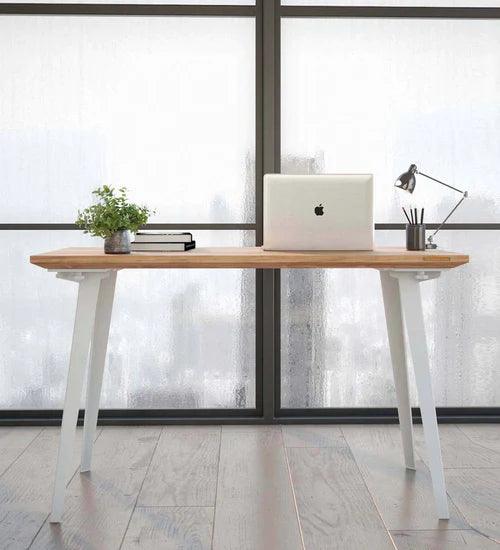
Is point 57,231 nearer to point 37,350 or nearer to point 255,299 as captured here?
point 37,350

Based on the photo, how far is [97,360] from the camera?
3387mm

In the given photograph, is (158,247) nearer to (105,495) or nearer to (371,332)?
(105,495)

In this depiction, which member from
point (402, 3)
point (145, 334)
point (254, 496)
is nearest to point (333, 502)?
point (254, 496)

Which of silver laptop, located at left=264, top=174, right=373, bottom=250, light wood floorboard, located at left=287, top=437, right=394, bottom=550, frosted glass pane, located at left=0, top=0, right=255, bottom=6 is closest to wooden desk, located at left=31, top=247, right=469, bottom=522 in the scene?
silver laptop, located at left=264, top=174, right=373, bottom=250

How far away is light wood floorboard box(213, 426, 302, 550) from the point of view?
8.83ft

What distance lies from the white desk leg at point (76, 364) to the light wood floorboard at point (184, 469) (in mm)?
326

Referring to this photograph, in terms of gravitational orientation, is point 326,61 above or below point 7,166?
above

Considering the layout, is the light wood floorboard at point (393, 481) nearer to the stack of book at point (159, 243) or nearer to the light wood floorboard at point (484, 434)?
the light wood floorboard at point (484, 434)

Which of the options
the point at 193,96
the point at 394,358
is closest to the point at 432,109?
the point at 193,96

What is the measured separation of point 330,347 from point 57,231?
4.76ft

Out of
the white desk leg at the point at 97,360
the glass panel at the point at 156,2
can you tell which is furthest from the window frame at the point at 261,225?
the white desk leg at the point at 97,360

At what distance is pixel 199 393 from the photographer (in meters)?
4.26

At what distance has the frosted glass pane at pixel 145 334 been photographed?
166 inches

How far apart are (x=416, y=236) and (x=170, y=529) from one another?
1.35 m
